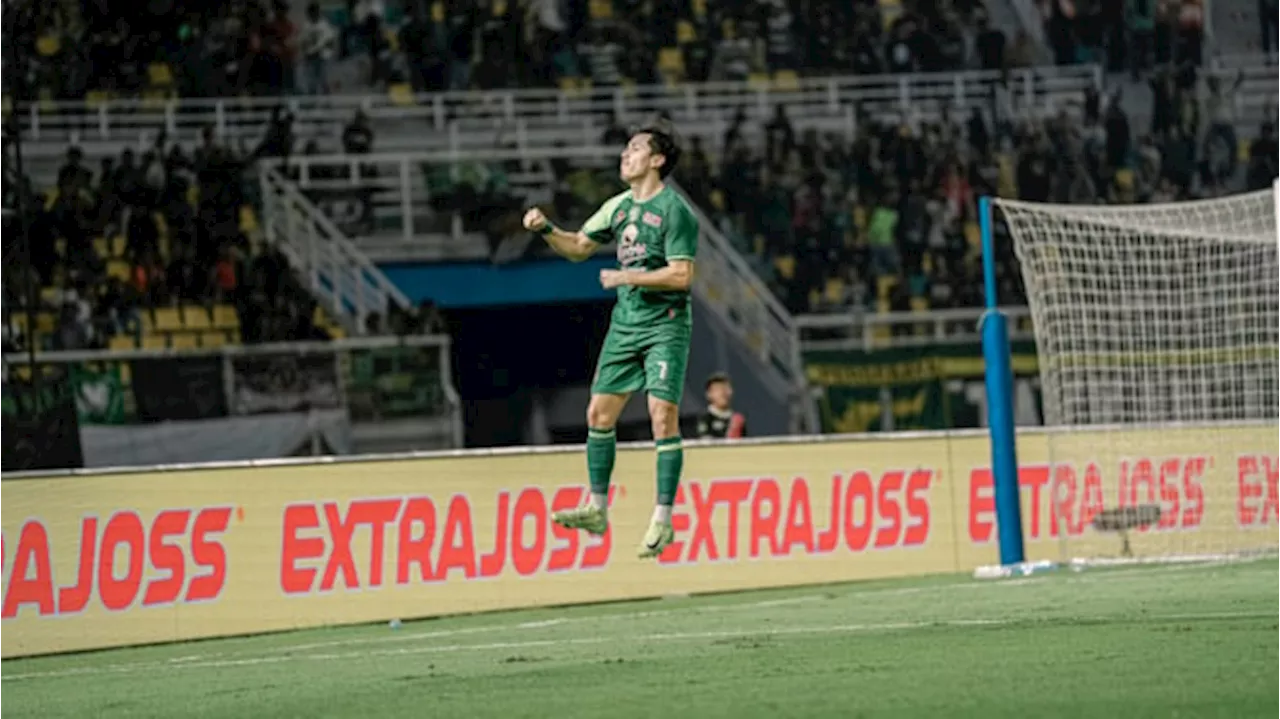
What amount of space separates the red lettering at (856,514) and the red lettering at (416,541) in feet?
11.0

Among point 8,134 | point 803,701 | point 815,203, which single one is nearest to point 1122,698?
point 803,701

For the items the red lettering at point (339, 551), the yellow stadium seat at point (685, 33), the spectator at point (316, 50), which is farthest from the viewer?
the yellow stadium seat at point (685, 33)

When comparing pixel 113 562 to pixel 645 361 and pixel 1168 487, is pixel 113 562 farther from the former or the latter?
pixel 1168 487

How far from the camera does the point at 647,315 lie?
35.2ft

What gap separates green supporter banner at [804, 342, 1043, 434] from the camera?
83.0 ft

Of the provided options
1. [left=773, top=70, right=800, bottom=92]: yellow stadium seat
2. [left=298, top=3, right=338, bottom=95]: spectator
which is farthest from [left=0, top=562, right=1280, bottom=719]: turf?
[left=773, top=70, right=800, bottom=92]: yellow stadium seat

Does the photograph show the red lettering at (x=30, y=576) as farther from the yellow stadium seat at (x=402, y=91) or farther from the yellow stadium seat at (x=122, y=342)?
the yellow stadium seat at (x=402, y=91)

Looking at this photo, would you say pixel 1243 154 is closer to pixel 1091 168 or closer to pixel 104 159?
pixel 1091 168

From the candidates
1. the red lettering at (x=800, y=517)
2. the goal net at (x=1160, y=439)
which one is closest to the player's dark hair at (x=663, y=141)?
the goal net at (x=1160, y=439)

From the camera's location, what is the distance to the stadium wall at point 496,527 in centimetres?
1340

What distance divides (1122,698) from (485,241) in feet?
68.2

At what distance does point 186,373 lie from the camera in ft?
73.9

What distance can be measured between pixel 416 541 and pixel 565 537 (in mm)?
1157

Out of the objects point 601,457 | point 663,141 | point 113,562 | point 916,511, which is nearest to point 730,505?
point 916,511
